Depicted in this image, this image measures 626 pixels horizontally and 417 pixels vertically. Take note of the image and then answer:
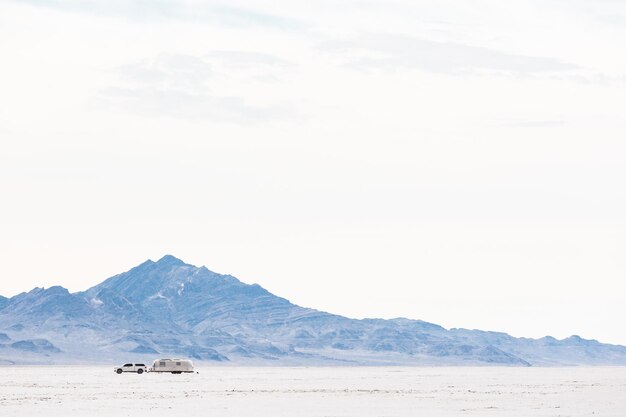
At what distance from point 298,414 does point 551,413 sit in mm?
18313

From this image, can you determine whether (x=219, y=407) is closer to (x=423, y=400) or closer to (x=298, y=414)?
(x=298, y=414)

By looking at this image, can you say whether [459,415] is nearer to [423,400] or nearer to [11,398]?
[423,400]

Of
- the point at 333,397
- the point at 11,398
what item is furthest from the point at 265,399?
the point at 11,398

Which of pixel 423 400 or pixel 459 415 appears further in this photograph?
pixel 423 400

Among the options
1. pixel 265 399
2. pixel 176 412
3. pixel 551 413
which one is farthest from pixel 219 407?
pixel 551 413

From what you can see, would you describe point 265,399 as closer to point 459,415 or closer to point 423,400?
point 423,400

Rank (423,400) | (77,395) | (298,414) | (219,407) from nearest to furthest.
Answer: (298,414) → (219,407) → (423,400) → (77,395)

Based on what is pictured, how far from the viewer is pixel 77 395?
12406cm

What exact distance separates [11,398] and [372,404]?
35.1 metres

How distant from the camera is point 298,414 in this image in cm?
8600

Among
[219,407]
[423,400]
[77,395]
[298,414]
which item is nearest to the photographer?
[298,414]

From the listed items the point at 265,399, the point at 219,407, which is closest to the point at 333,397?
the point at 265,399

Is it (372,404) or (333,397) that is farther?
(333,397)

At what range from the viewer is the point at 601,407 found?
98.8 m
